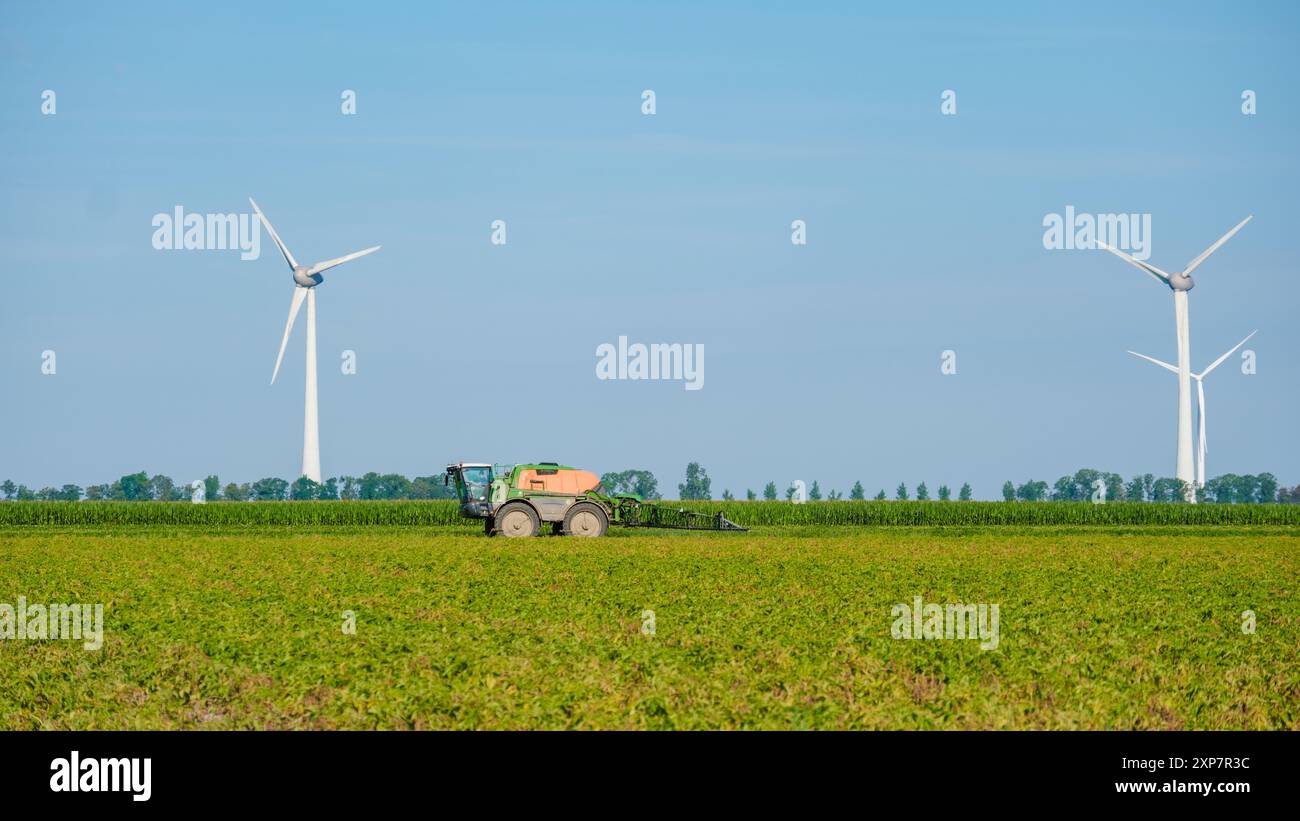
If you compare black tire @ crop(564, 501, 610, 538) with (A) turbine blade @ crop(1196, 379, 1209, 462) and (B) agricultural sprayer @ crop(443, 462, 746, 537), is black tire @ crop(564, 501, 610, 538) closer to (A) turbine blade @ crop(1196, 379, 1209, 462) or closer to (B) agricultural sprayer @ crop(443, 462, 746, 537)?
(B) agricultural sprayer @ crop(443, 462, 746, 537)

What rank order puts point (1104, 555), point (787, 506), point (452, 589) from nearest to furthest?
1. point (452, 589)
2. point (1104, 555)
3. point (787, 506)

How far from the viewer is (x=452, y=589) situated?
25297 millimetres

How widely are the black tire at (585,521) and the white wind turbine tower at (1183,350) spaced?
117ft

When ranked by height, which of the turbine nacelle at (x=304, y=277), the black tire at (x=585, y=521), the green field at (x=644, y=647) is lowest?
the green field at (x=644, y=647)

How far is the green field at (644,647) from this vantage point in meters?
14.1

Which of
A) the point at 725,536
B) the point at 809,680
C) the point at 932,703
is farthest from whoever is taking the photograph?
the point at 725,536

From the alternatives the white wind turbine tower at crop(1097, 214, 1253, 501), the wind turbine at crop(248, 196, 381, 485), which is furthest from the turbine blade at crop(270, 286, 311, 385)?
the white wind turbine tower at crop(1097, 214, 1253, 501)

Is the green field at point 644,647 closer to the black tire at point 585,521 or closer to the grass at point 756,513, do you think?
the black tire at point 585,521

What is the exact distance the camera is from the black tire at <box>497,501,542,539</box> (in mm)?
43281

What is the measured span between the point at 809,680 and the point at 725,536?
32.0m

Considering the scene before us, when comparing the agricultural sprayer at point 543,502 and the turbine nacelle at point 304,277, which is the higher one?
Result: the turbine nacelle at point 304,277

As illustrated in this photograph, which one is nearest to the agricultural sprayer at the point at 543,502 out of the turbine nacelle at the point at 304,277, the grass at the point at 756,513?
the grass at the point at 756,513
